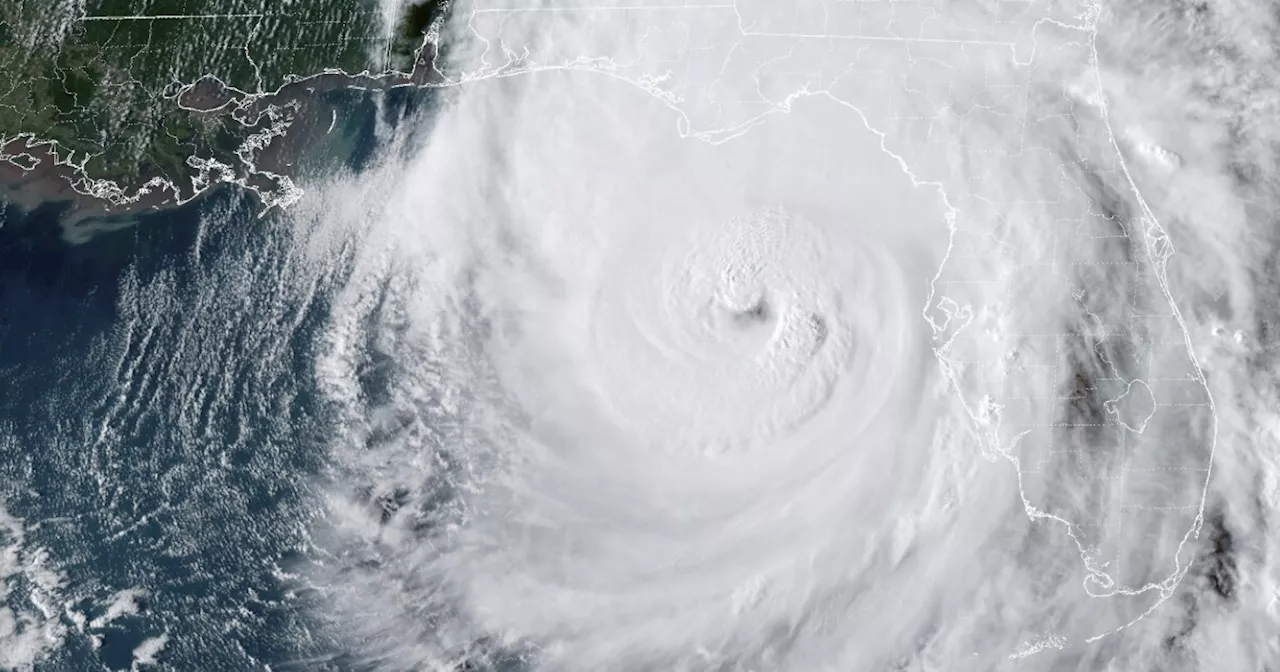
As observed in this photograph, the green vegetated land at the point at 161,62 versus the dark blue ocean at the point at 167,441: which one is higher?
the green vegetated land at the point at 161,62

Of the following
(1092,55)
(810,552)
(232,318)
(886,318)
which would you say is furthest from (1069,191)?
(232,318)

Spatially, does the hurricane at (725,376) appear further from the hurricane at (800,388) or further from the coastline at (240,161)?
the coastline at (240,161)

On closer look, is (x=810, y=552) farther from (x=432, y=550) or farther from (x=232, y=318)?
(x=232, y=318)

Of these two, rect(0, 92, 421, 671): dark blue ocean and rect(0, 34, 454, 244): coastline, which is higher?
rect(0, 34, 454, 244): coastline

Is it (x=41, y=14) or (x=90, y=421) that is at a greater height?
(x=41, y=14)

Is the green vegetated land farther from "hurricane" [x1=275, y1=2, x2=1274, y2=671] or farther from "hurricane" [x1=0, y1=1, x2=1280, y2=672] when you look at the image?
"hurricane" [x1=275, y1=2, x2=1274, y2=671]

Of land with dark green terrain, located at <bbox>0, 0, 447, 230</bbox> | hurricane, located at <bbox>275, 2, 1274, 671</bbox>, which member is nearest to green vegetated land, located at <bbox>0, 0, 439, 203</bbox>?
land with dark green terrain, located at <bbox>0, 0, 447, 230</bbox>

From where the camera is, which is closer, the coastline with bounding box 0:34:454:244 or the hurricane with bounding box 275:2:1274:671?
the hurricane with bounding box 275:2:1274:671

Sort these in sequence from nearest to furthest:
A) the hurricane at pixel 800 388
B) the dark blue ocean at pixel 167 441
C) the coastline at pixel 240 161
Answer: the hurricane at pixel 800 388
the dark blue ocean at pixel 167 441
the coastline at pixel 240 161

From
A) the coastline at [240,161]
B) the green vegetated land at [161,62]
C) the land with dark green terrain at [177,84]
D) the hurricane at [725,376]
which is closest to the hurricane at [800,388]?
the hurricane at [725,376]
